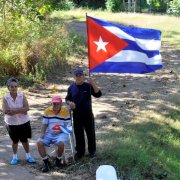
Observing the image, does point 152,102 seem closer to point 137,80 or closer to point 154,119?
point 154,119

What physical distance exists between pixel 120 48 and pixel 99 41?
38 centimetres

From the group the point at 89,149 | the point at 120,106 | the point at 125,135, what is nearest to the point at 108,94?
the point at 120,106

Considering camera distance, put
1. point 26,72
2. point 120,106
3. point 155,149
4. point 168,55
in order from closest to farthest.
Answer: point 155,149 → point 120,106 → point 26,72 → point 168,55

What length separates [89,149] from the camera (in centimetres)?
709

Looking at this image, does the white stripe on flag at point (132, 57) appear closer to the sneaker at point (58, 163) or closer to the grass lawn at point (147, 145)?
the grass lawn at point (147, 145)

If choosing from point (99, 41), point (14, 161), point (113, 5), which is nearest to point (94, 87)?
point (99, 41)

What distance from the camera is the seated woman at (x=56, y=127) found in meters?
6.71

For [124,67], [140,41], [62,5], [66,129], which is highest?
[62,5]

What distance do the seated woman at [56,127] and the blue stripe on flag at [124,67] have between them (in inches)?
34.7

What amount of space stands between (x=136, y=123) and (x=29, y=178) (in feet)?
12.4

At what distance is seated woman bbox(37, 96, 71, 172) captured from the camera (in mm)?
6707

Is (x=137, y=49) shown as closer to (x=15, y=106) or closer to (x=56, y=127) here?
(x=56, y=127)

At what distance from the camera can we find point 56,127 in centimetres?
685

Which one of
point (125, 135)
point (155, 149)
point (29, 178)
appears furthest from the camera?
point (125, 135)
